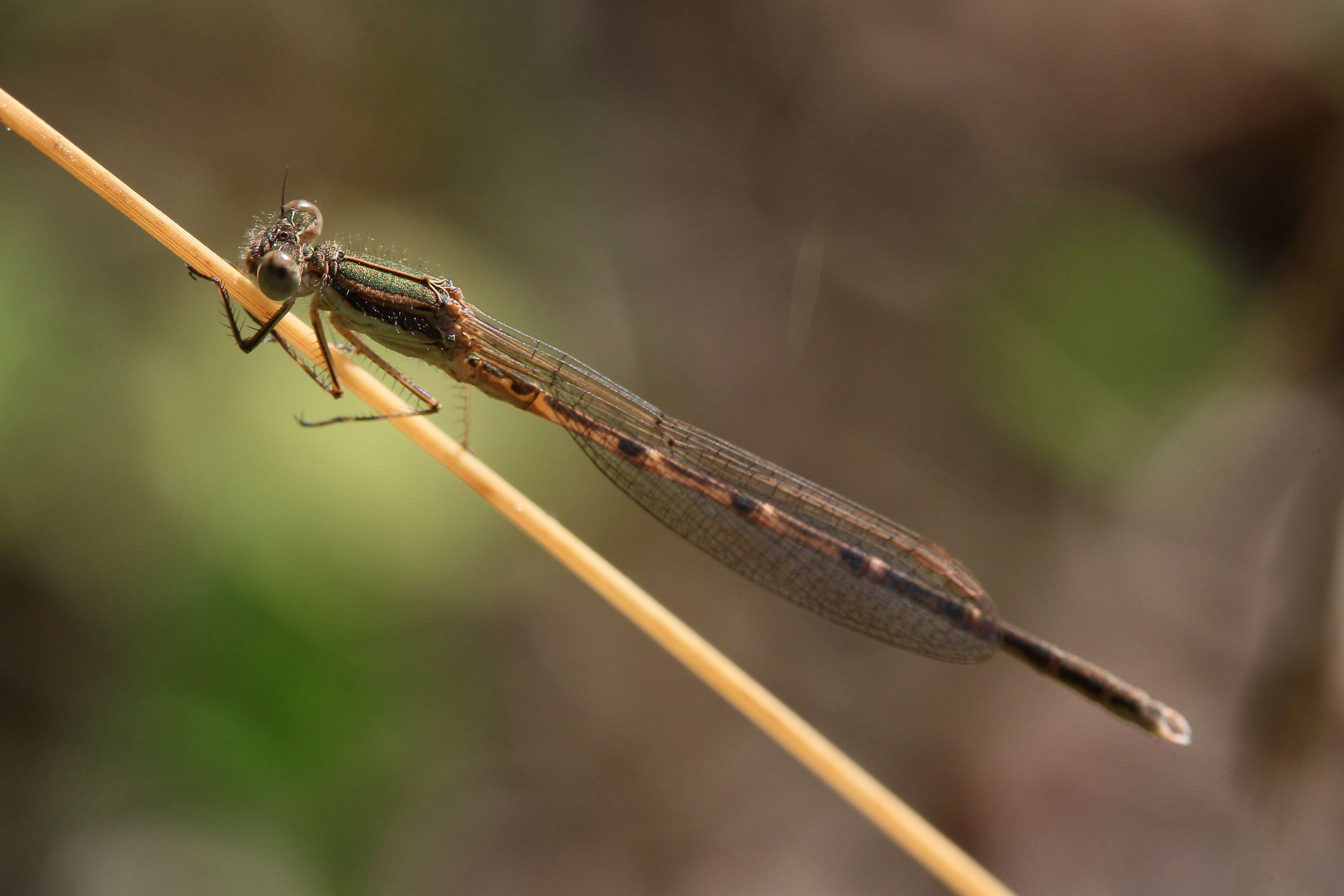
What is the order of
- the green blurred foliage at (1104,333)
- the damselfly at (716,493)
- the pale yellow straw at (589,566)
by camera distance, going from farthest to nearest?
the green blurred foliage at (1104,333), the damselfly at (716,493), the pale yellow straw at (589,566)

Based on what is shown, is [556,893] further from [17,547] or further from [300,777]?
[17,547]

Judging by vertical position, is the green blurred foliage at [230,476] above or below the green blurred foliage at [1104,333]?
below

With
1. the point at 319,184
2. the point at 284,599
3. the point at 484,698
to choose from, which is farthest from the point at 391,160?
the point at 484,698

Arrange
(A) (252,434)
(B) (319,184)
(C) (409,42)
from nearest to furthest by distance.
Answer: (A) (252,434) < (B) (319,184) < (C) (409,42)

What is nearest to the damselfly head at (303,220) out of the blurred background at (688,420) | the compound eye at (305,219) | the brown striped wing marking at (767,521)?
the compound eye at (305,219)

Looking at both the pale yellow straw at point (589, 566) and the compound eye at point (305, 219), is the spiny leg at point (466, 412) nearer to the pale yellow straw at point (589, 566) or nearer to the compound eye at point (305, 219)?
the pale yellow straw at point (589, 566)

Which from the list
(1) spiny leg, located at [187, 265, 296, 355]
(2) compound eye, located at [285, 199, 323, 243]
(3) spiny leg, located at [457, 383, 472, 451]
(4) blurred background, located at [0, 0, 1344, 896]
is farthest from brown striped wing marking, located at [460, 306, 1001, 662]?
(1) spiny leg, located at [187, 265, 296, 355]

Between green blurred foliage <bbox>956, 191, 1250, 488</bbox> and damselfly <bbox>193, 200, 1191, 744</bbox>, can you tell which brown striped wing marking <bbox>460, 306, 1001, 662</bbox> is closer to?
damselfly <bbox>193, 200, 1191, 744</bbox>
